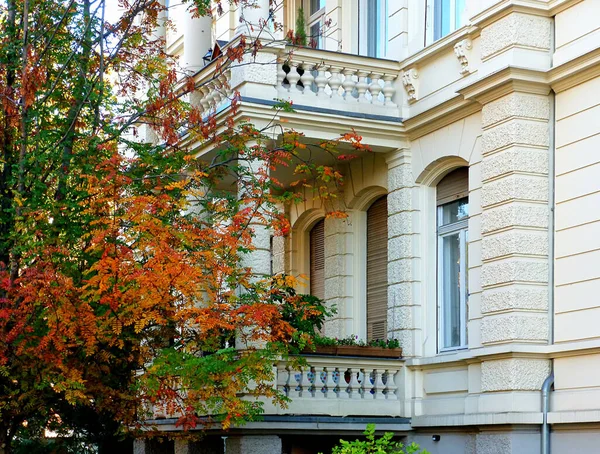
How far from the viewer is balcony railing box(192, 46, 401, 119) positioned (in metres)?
18.3

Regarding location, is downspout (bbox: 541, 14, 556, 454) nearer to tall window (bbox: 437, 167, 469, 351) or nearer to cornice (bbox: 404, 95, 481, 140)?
cornice (bbox: 404, 95, 481, 140)

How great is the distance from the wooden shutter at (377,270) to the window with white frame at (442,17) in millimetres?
3139

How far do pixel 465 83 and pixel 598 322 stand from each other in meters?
4.49

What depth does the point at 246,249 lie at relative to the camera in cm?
1625

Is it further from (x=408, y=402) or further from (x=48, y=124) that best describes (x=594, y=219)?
(x=48, y=124)

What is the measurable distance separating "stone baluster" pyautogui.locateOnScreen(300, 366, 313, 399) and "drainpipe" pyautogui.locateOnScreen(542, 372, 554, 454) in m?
3.99

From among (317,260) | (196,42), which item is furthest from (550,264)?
(196,42)

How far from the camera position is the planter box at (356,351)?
59.8 feet

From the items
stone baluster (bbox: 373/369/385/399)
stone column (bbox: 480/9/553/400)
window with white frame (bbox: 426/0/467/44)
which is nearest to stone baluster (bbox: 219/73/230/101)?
window with white frame (bbox: 426/0/467/44)

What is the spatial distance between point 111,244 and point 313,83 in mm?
5820

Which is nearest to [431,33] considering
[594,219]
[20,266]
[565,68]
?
[565,68]

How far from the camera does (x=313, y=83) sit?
19172mm

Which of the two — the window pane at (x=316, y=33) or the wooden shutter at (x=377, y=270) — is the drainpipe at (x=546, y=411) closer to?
the wooden shutter at (x=377, y=270)

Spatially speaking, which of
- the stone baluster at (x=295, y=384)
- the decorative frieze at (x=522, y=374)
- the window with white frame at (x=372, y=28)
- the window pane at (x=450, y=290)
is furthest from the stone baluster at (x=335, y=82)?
the decorative frieze at (x=522, y=374)
